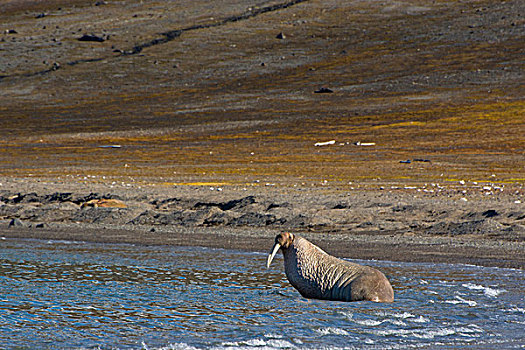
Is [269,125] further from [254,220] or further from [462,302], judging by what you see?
[462,302]

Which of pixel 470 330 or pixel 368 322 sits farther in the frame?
pixel 368 322

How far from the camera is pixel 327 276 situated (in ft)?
35.1

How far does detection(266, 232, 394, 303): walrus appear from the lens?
10.5 m

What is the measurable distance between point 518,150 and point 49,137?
27720 mm

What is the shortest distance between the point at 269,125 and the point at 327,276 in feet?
133

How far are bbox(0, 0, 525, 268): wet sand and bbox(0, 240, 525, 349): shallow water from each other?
2.17 meters

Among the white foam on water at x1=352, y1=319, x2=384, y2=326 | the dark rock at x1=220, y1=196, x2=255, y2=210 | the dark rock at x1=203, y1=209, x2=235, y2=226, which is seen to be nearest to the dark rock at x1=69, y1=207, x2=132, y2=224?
the dark rock at x1=203, y1=209, x2=235, y2=226

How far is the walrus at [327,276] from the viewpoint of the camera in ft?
34.4

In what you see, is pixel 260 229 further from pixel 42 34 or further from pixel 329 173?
pixel 42 34

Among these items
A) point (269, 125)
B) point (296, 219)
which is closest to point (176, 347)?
point (296, 219)

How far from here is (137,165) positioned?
112ft

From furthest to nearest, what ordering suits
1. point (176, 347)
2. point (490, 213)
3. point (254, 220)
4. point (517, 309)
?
1. point (254, 220)
2. point (490, 213)
3. point (517, 309)
4. point (176, 347)

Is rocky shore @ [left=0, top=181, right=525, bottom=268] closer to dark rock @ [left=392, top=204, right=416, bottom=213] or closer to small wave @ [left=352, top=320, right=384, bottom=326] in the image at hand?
dark rock @ [left=392, top=204, right=416, bottom=213]

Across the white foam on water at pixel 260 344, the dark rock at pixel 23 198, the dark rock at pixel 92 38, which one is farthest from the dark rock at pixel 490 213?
the dark rock at pixel 92 38
